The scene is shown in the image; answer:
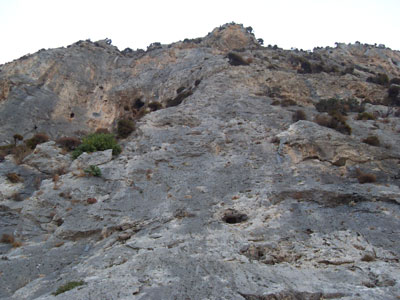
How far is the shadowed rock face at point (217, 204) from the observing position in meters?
9.88

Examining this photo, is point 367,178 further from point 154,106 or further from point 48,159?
point 154,106

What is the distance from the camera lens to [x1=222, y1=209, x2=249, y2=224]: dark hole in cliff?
13.5 metres

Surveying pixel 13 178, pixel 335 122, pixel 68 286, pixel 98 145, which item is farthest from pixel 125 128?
pixel 68 286

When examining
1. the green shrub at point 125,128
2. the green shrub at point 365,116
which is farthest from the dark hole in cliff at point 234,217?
the green shrub at point 365,116

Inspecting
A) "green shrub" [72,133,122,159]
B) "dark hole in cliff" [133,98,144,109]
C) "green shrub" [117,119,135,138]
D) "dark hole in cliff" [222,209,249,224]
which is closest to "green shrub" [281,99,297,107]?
"green shrub" [117,119,135,138]

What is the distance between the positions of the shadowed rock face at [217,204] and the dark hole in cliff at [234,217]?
0.17 ft

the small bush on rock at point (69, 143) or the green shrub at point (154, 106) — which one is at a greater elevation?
the green shrub at point (154, 106)

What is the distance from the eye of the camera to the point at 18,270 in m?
11.8

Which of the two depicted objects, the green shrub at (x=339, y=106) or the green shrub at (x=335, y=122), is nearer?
the green shrub at (x=335, y=122)

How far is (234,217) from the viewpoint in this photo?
535 inches

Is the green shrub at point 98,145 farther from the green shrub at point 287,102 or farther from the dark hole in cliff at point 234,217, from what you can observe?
→ the green shrub at point 287,102

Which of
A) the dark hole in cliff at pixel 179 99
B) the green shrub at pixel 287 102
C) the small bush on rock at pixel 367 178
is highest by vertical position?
the dark hole in cliff at pixel 179 99

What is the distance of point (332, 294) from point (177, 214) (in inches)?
255

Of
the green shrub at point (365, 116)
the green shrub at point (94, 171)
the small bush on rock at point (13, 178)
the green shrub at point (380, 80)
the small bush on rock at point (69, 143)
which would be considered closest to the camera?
the green shrub at point (94, 171)
